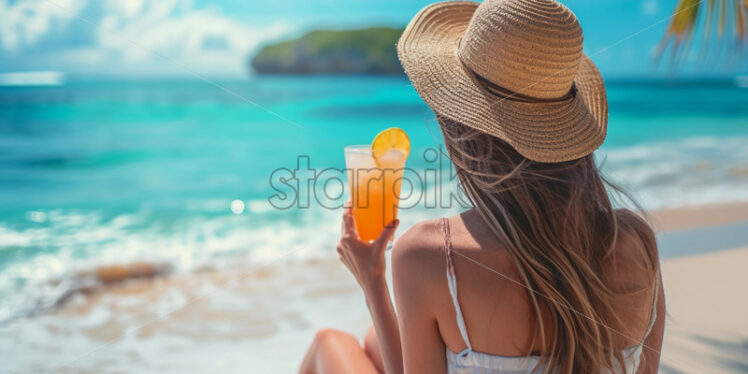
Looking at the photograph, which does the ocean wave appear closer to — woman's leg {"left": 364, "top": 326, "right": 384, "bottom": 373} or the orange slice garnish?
woman's leg {"left": 364, "top": 326, "right": 384, "bottom": 373}

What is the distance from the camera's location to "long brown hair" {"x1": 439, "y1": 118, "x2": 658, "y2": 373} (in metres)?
1.25

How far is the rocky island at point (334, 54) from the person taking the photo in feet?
63.4

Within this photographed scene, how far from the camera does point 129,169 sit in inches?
370

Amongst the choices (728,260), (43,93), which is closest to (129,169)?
(43,93)

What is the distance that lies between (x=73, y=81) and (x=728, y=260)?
617 inches

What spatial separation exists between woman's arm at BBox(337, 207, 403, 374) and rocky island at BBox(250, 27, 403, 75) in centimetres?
1818

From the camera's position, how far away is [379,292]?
4.77 feet

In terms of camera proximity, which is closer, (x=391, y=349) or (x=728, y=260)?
(x=391, y=349)

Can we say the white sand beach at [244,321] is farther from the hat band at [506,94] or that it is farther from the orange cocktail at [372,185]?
the hat band at [506,94]

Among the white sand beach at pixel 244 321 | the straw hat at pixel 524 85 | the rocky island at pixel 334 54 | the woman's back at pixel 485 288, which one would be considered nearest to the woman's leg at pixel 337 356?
the woman's back at pixel 485 288

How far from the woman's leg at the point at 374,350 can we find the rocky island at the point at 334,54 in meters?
17.9

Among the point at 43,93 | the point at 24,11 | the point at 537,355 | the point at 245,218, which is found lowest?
the point at 537,355

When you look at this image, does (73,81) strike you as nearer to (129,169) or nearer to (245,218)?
(129,169)

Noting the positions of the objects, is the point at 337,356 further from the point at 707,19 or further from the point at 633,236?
the point at 707,19
